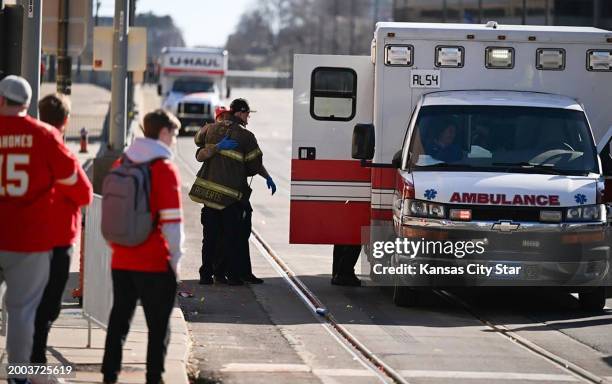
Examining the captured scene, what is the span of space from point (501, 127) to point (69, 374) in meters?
5.92

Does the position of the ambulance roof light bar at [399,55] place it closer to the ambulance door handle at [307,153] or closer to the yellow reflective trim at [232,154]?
the ambulance door handle at [307,153]

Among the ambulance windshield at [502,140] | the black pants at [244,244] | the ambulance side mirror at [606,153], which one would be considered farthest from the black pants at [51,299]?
the ambulance side mirror at [606,153]

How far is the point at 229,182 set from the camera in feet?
45.8

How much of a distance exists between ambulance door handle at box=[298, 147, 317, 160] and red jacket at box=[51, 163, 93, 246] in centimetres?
636

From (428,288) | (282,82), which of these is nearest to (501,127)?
(428,288)

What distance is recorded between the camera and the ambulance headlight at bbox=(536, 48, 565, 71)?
13.9 m

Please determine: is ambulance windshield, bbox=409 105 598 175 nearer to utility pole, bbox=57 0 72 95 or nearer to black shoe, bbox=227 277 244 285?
black shoe, bbox=227 277 244 285

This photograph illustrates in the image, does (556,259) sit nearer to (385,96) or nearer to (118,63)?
(385,96)

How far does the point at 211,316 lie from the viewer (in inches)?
477

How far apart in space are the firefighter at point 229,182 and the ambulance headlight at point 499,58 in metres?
2.54

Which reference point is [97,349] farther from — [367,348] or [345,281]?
[345,281]

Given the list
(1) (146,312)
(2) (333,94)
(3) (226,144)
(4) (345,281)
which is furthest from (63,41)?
(1) (146,312)

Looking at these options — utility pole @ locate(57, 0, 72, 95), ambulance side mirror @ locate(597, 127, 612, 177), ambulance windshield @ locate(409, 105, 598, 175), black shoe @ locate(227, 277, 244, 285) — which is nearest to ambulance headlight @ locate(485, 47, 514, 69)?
ambulance windshield @ locate(409, 105, 598, 175)

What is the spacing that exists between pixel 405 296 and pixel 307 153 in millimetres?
2049
